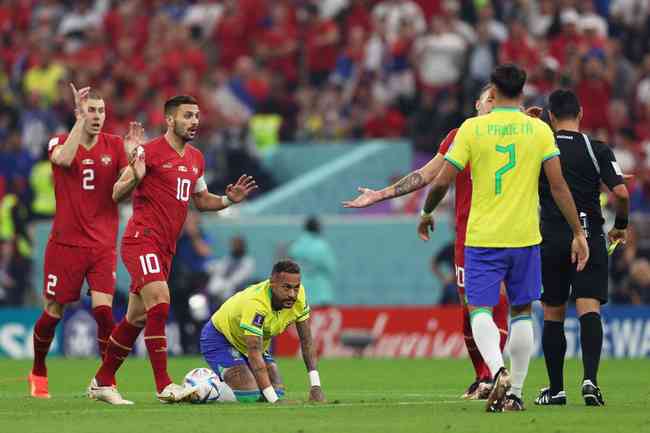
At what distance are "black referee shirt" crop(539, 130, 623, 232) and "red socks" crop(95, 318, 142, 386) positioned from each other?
11.5 feet

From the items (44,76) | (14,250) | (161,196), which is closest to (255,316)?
(161,196)

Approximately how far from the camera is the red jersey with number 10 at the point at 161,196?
1355 cm

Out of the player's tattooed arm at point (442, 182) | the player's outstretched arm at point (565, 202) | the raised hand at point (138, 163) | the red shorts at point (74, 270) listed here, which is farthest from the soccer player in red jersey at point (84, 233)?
the player's outstretched arm at point (565, 202)

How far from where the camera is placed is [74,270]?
1450 centimetres

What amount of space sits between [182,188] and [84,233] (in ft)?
4.15

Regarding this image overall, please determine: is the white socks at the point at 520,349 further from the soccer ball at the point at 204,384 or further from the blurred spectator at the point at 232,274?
the blurred spectator at the point at 232,274

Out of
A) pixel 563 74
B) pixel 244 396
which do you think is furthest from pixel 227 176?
pixel 244 396

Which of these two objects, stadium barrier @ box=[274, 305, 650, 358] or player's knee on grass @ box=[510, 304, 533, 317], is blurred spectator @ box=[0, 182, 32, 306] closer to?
stadium barrier @ box=[274, 305, 650, 358]

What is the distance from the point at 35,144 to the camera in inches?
1164

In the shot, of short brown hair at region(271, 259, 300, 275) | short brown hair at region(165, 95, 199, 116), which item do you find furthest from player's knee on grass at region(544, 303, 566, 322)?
short brown hair at region(165, 95, 199, 116)

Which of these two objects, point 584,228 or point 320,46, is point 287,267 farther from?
point 320,46

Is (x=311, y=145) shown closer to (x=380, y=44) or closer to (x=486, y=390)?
(x=380, y=44)

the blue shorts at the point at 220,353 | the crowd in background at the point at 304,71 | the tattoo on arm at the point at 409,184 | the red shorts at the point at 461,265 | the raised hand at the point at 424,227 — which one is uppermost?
the crowd in background at the point at 304,71

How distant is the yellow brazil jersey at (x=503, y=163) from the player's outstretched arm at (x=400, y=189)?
1.61 feet
